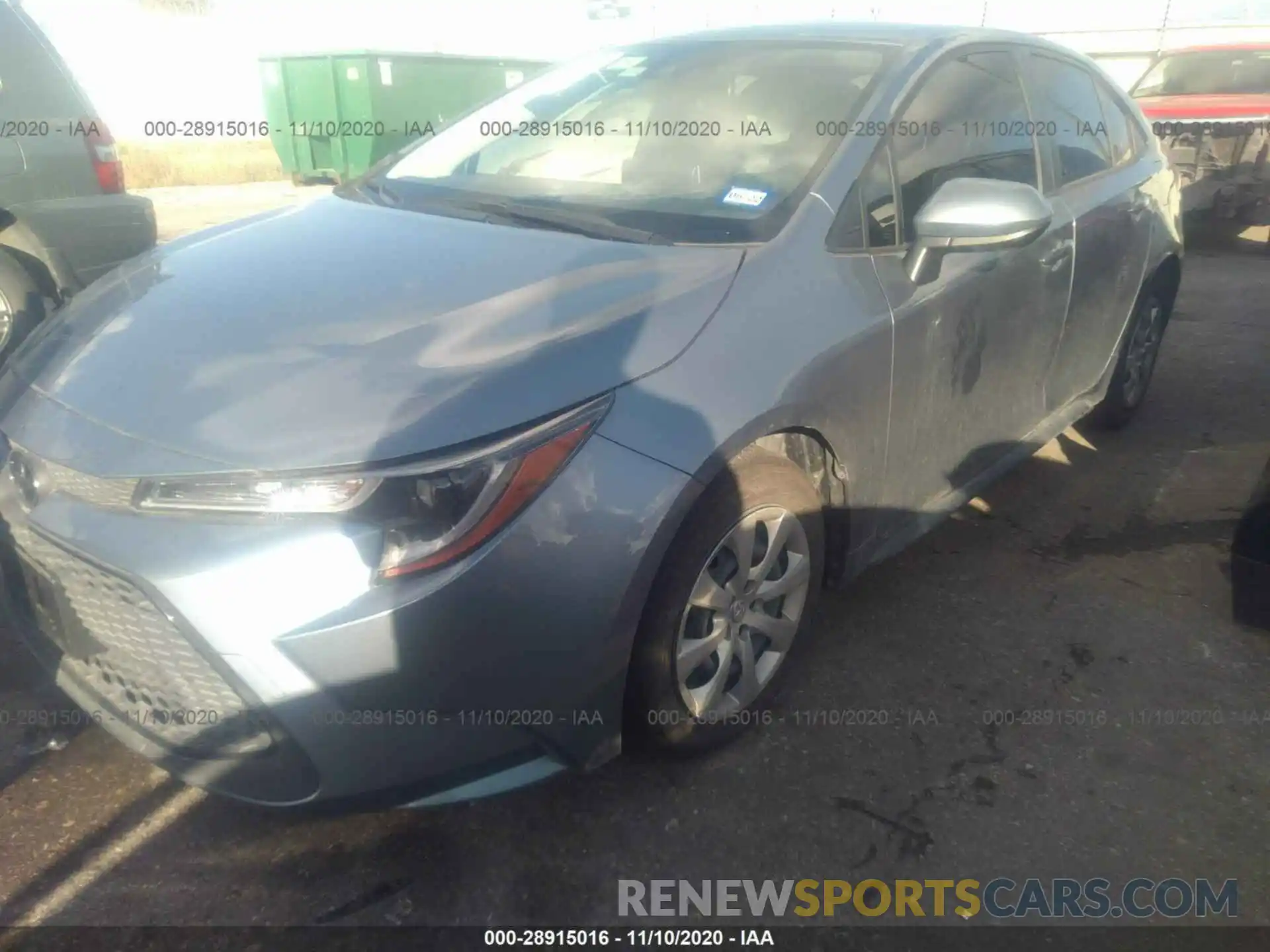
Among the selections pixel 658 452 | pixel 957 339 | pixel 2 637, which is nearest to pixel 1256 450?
pixel 957 339

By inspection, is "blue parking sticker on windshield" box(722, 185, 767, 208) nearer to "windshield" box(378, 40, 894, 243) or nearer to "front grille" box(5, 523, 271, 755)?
"windshield" box(378, 40, 894, 243)

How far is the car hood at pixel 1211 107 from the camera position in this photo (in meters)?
7.72

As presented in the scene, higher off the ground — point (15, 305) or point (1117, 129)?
point (1117, 129)

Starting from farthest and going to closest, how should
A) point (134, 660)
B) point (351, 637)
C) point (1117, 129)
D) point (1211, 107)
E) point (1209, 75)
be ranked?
1. point (1209, 75)
2. point (1211, 107)
3. point (1117, 129)
4. point (134, 660)
5. point (351, 637)

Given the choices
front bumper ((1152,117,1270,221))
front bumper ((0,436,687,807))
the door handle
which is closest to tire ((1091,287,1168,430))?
the door handle

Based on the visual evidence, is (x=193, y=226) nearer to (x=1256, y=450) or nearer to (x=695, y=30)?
(x=695, y=30)

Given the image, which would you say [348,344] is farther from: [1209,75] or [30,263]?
[1209,75]

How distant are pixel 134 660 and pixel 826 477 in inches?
61.9


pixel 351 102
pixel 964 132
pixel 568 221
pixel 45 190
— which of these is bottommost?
pixel 351 102

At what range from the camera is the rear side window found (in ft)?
13.3

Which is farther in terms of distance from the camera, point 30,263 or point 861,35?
point 30,263

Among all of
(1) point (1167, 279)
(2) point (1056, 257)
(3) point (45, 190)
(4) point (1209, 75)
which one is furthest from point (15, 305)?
(4) point (1209, 75)

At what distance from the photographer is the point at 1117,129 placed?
12.5 ft

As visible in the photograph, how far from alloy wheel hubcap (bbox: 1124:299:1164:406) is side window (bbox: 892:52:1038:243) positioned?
1.44 m
